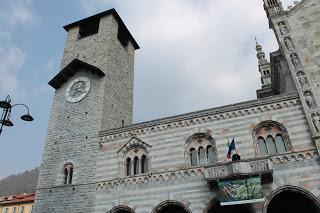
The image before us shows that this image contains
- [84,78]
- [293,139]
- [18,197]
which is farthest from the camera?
[18,197]

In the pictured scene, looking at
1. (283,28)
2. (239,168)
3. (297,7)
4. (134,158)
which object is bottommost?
(239,168)

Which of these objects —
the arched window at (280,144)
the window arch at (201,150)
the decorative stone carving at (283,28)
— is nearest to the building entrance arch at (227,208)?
the window arch at (201,150)

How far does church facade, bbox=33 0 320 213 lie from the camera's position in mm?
14570

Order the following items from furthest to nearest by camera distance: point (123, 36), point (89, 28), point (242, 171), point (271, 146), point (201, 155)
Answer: point (123, 36) < point (89, 28) < point (201, 155) < point (271, 146) < point (242, 171)

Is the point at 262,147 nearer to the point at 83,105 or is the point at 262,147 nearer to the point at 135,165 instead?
the point at 135,165

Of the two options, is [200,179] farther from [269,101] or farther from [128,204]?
[269,101]

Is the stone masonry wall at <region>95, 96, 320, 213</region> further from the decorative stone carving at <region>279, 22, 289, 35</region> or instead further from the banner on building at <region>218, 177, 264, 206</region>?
the decorative stone carving at <region>279, 22, 289, 35</region>

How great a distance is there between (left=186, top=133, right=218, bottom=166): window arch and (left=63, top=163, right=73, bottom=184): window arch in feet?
25.5

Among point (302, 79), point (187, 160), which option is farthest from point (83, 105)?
point (302, 79)

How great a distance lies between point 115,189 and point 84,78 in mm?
9501

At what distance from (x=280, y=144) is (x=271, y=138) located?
56cm

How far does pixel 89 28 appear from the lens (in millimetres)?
27500

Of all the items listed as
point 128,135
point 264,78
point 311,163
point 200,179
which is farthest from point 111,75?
point 264,78

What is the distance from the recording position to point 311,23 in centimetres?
1872
